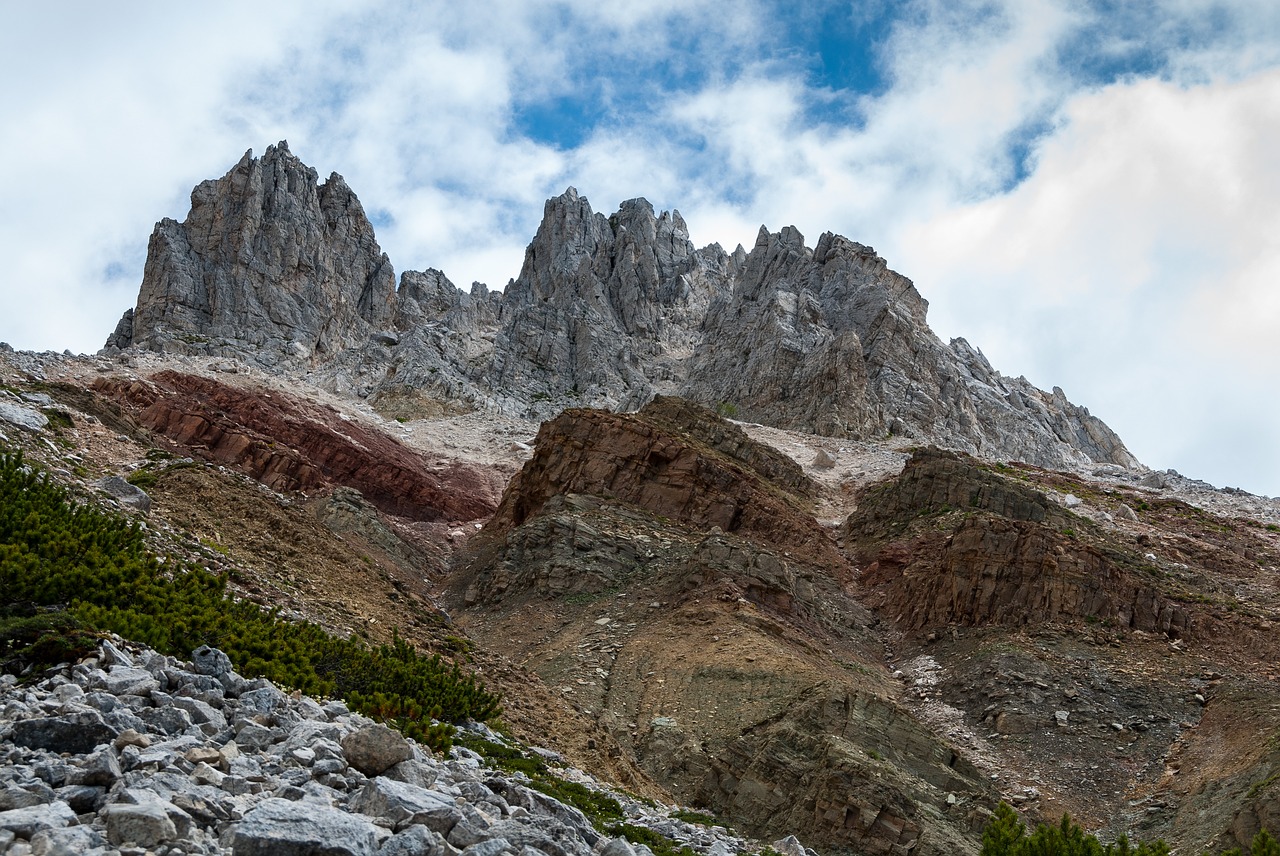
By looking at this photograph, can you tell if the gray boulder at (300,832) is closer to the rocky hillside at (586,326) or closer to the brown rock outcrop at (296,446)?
the brown rock outcrop at (296,446)

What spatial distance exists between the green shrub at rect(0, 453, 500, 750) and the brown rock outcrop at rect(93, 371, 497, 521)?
101 feet

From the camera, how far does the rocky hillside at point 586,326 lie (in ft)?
321

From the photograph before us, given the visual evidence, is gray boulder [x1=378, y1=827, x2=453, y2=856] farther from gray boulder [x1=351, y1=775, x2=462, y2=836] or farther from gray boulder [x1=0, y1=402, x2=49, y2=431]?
gray boulder [x1=0, y1=402, x2=49, y2=431]

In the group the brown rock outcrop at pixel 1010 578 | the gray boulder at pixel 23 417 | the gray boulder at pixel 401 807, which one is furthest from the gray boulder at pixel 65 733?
the brown rock outcrop at pixel 1010 578

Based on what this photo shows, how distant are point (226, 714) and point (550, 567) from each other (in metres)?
29.9

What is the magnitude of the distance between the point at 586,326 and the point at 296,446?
6546 centimetres

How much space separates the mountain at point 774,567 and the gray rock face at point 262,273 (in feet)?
69.0

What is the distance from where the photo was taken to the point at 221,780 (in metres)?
9.14

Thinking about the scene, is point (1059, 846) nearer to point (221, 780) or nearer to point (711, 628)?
point (221, 780)

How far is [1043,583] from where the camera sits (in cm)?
3944

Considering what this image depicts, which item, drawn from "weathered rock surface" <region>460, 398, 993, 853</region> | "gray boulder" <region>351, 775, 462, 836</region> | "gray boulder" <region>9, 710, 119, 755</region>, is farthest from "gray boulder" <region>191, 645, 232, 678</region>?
"weathered rock surface" <region>460, 398, 993, 853</region>

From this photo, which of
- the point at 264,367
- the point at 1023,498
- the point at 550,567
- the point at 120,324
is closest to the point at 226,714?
the point at 550,567

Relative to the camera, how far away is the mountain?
24.3m

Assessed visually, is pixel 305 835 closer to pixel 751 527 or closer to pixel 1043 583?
pixel 1043 583
